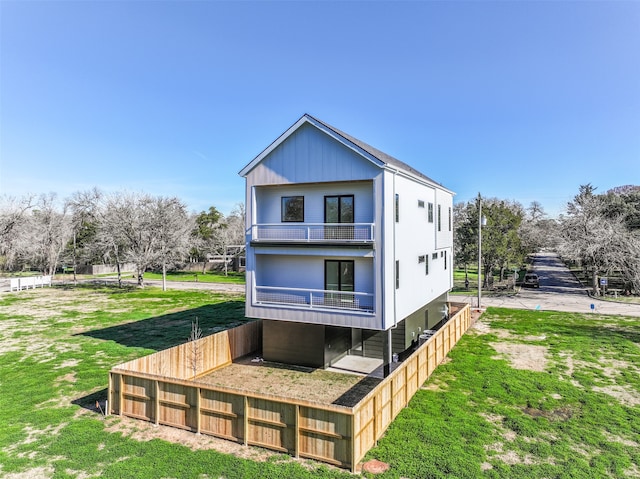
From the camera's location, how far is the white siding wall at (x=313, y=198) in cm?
1536

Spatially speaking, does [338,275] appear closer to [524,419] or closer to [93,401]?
[524,419]

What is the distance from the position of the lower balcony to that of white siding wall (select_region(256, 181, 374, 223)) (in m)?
3.02

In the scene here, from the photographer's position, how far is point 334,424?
8.98m

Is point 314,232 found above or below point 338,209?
below

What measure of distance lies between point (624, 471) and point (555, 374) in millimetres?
6623

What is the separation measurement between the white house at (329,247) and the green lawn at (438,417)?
3800mm

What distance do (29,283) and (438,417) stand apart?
4670 cm

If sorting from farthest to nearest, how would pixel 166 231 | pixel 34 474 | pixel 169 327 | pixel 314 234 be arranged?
pixel 166 231, pixel 169 327, pixel 314 234, pixel 34 474

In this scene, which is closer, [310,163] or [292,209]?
[310,163]

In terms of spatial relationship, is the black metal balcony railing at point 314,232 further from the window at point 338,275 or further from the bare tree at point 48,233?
the bare tree at point 48,233

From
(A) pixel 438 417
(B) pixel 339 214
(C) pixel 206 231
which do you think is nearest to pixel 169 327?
(B) pixel 339 214

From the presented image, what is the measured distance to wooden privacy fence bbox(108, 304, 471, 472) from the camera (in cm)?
898

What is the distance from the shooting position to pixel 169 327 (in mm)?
23250

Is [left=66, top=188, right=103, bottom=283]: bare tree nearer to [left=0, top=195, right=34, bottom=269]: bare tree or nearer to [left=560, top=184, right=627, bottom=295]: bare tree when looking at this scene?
[left=0, top=195, right=34, bottom=269]: bare tree
